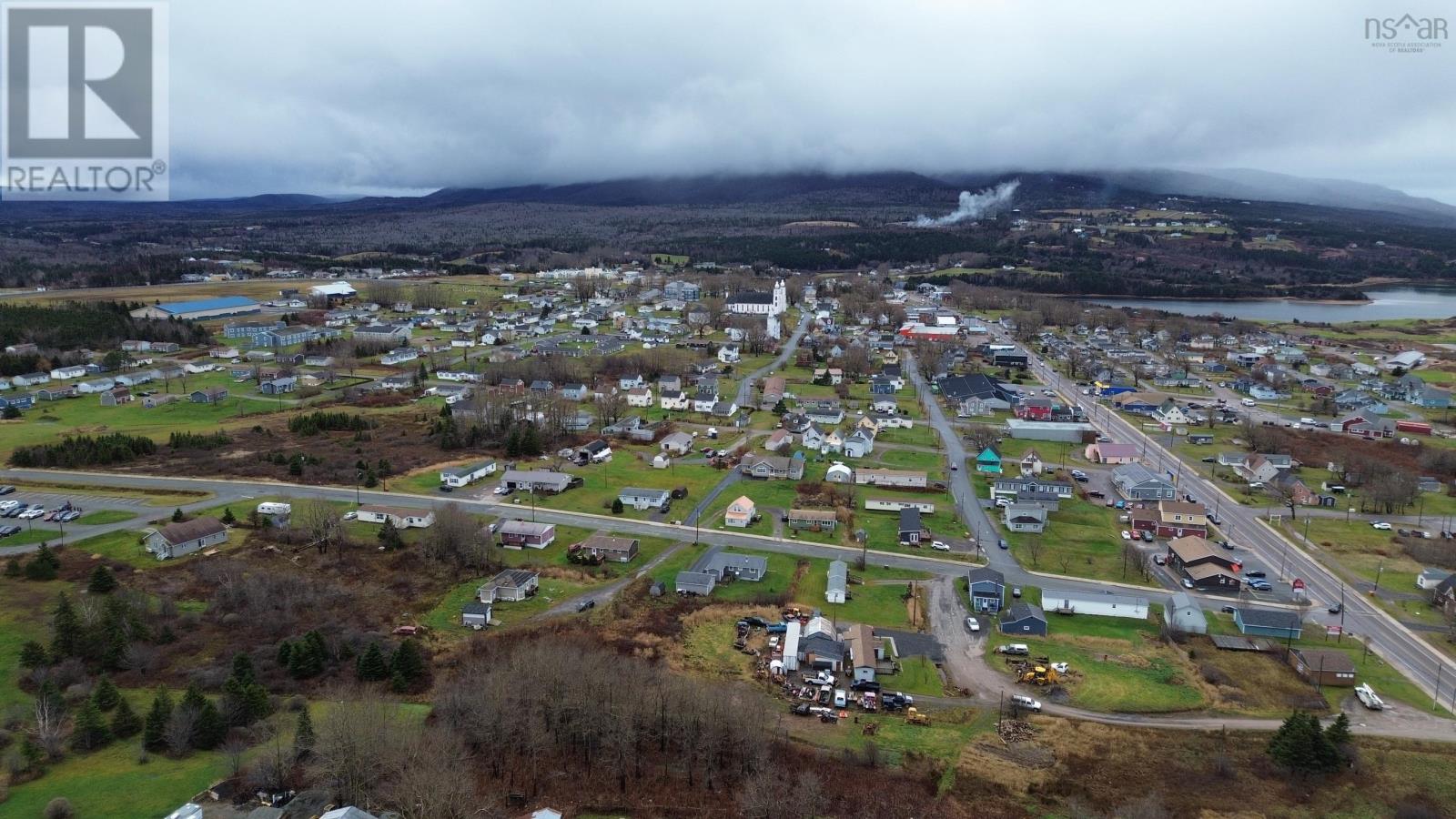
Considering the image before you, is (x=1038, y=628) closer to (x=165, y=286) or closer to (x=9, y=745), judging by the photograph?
(x=9, y=745)

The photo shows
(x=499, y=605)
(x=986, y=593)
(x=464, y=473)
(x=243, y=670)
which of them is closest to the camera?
(x=243, y=670)

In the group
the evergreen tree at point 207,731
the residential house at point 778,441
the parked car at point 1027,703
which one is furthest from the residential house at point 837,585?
the evergreen tree at point 207,731

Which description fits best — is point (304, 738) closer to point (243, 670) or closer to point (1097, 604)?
point (243, 670)

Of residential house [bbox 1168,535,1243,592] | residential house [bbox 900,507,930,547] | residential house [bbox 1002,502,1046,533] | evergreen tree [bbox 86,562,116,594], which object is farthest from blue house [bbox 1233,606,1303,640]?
evergreen tree [bbox 86,562,116,594]

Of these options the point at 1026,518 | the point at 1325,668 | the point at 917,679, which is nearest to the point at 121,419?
the point at 917,679

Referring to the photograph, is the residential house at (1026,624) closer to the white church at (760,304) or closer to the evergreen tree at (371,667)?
the evergreen tree at (371,667)

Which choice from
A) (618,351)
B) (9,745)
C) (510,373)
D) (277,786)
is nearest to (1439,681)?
(277,786)

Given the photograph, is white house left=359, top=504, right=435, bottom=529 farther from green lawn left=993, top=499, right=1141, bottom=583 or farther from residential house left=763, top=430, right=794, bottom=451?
green lawn left=993, top=499, right=1141, bottom=583
